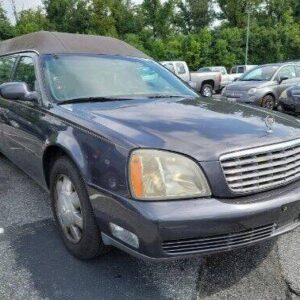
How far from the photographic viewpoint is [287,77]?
468 inches

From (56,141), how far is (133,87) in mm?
1043

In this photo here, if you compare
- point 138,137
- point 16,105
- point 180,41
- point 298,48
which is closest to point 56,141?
point 138,137

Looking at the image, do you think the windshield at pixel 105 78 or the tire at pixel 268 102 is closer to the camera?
the windshield at pixel 105 78

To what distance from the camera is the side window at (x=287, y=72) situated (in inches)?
473

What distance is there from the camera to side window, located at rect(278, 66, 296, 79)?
12.0 meters

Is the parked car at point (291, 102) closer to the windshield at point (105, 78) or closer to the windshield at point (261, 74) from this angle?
the windshield at point (261, 74)

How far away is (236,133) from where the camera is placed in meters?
2.69

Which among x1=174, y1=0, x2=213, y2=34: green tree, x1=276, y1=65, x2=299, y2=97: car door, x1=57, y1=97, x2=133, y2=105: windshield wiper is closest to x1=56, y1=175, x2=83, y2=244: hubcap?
x1=57, y1=97, x2=133, y2=105: windshield wiper

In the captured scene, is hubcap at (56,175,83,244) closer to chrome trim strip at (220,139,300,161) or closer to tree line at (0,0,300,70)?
chrome trim strip at (220,139,300,161)

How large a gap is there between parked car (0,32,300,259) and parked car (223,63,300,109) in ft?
26.1

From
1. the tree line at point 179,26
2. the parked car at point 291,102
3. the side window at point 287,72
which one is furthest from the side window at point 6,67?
the tree line at point 179,26

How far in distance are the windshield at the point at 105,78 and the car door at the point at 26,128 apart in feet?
0.78

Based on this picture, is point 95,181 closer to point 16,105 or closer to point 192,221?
point 192,221

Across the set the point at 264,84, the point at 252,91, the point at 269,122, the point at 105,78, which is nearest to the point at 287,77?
the point at 264,84
